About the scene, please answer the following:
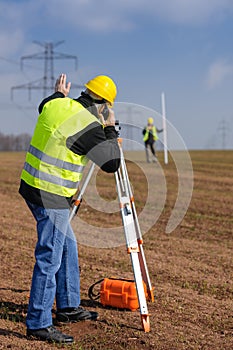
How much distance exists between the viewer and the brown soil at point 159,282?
4914 mm

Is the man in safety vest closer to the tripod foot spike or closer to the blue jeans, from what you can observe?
the blue jeans

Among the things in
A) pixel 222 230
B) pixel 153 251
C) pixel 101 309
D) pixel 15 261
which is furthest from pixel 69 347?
pixel 222 230

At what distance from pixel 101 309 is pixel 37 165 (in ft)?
6.32

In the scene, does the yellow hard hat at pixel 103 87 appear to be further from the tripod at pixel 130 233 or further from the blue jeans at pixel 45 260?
the blue jeans at pixel 45 260

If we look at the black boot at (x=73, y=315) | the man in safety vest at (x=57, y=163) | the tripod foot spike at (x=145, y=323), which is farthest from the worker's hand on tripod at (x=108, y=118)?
the black boot at (x=73, y=315)

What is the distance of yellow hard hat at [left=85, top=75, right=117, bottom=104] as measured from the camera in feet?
15.7

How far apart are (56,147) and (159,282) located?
2.86 m

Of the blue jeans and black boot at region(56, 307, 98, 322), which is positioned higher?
the blue jeans

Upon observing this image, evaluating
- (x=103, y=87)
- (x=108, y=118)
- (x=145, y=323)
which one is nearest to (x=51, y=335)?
(x=145, y=323)

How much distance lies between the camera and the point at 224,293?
→ 637 centimetres

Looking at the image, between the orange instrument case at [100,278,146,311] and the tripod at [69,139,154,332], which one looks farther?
the orange instrument case at [100,278,146,311]

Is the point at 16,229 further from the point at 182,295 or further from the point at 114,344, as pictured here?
the point at 114,344

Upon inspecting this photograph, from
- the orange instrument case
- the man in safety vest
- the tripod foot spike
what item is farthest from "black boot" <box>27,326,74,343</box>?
the orange instrument case

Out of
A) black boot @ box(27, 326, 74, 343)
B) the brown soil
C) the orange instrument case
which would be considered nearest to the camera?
black boot @ box(27, 326, 74, 343)
